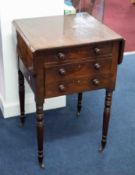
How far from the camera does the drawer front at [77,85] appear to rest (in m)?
1.72

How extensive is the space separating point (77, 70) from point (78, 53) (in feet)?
0.29

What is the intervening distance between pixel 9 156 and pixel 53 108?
557 millimetres

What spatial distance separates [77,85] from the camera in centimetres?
176

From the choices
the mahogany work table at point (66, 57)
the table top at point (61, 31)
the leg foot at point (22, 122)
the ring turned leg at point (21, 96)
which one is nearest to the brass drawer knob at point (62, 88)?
the mahogany work table at point (66, 57)

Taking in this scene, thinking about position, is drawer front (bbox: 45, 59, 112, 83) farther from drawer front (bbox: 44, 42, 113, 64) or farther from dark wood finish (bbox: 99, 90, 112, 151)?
dark wood finish (bbox: 99, 90, 112, 151)

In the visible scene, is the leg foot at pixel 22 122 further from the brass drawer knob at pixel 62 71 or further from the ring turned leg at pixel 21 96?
the brass drawer knob at pixel 62 71

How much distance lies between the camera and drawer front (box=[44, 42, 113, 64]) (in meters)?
1.64

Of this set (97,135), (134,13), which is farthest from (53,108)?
(134,13)

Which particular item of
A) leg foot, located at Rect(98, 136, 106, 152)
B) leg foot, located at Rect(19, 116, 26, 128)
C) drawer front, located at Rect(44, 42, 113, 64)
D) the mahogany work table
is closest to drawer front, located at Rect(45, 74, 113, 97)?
the mahogany work table

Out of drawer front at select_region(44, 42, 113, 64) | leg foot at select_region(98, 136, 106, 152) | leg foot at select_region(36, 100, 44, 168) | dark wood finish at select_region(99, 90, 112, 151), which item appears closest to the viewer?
drawer front at select_region(44, 42, 113, 64)

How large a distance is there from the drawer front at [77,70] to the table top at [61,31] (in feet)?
0.37

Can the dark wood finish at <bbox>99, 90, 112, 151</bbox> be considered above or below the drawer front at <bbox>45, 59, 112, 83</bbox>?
below

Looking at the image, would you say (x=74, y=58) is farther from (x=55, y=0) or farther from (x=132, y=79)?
(x=132, y=79)

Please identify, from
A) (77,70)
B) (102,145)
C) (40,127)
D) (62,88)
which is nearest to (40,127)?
(40,127)
